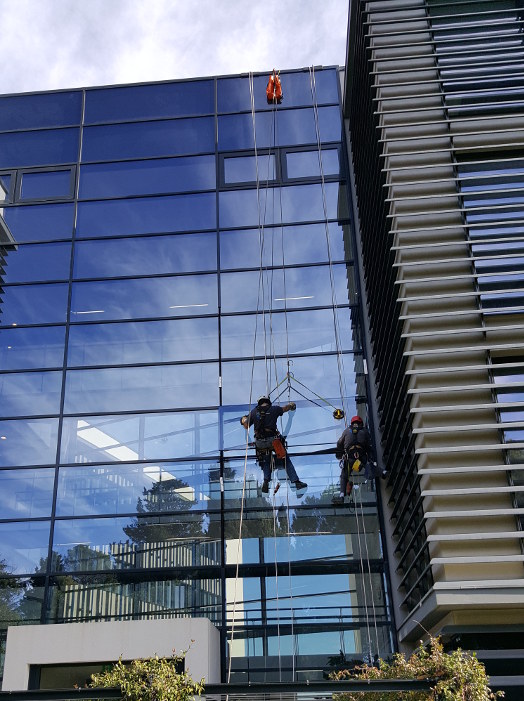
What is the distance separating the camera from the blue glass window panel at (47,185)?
2033 centimetres

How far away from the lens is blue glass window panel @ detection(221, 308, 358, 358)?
1783 centimetres

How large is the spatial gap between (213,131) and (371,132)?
5.93m

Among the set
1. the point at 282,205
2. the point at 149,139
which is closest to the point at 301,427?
the point at 282,205

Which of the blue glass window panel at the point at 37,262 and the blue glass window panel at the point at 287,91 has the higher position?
the blue glass window panel at the point at 287,91

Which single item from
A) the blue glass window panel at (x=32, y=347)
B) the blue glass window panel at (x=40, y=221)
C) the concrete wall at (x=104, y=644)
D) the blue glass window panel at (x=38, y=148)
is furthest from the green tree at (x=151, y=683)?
the blue glass window panel at (x=38, y=148)

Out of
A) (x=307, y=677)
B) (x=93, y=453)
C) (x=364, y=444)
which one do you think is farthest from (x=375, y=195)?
(x=307, y=677)

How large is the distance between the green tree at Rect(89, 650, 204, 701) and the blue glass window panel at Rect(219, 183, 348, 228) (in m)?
12.4

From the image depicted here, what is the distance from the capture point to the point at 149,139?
20797 mm

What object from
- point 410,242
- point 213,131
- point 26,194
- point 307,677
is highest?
point 213,131

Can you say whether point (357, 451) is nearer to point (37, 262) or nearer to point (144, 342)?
point (144, 342)

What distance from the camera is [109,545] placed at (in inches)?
641

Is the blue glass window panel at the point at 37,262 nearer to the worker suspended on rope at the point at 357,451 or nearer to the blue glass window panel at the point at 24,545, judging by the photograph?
the blue glass window panel at the point at 24,545

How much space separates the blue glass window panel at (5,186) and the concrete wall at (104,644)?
11071mm

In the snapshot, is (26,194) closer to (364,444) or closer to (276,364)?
(276,364)
